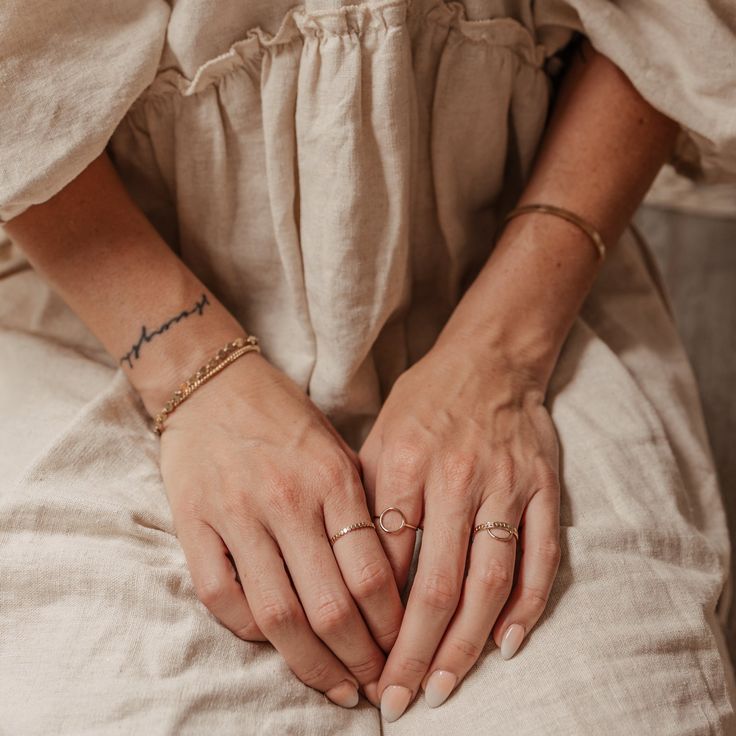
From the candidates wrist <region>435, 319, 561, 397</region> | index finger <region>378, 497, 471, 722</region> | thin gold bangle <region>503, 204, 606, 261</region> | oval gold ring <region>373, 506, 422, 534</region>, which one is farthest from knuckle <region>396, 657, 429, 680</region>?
thin gold bangle <region>503, 204, 606, 261</region>

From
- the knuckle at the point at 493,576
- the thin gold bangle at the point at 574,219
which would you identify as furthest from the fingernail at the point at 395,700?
the thin gold bangle at the point at 574,219

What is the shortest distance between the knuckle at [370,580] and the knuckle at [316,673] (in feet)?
0.19

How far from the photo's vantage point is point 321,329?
0.76 metres

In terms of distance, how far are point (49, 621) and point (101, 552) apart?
0.06 metres

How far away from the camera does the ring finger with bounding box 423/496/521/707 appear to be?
0.61m

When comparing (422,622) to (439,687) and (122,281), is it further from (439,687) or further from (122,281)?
(122,281)

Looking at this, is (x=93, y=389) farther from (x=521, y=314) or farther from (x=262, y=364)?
(x=521, y=314)

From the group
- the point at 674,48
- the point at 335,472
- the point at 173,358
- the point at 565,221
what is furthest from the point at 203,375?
the point at 674,48

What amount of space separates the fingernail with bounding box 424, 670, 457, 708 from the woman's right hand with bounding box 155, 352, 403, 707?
5 cm

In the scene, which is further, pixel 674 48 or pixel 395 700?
pixel 674 48

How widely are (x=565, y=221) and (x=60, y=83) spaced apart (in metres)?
0.48

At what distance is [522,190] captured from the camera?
0.88 meters

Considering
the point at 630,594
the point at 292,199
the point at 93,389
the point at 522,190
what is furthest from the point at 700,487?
the point at 93,389

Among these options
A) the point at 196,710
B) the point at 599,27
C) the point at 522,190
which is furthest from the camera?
the point at 522,190
